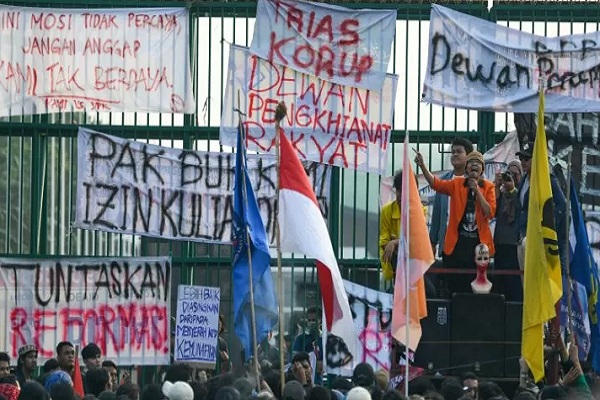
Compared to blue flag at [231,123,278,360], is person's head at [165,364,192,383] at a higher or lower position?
lower

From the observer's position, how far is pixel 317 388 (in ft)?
48.2

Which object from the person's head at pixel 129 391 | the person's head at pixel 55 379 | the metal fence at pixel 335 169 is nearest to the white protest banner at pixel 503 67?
the metal fence at pixel 335 169

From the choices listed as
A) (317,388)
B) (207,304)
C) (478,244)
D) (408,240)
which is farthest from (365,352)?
(317,388)

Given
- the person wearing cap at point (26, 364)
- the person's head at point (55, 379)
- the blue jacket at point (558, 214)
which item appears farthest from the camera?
the person wearing cap at point (26, 364)

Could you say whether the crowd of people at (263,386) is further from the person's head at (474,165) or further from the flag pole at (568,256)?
the person's head at (474,165)

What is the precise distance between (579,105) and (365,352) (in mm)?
3094

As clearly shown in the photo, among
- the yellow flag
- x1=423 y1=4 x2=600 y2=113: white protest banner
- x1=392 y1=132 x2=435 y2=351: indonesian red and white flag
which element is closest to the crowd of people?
the yellow flag

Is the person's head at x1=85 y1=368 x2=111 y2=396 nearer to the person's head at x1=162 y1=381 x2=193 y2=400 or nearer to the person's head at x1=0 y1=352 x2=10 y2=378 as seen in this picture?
A: the person's head at x1=0 y1=352 x2=10 y2=378

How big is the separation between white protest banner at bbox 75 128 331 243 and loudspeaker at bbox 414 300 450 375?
3470 millimetres

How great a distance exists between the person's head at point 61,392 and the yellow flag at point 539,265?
3.44 meters

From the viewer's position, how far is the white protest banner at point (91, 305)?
20.7 metres

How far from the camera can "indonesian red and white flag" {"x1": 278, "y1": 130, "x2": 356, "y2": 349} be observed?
15.9 metres

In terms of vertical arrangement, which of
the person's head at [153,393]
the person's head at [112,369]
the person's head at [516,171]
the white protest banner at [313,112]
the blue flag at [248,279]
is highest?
the white protest banner at [313,112]

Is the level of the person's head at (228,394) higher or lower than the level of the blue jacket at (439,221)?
lower
